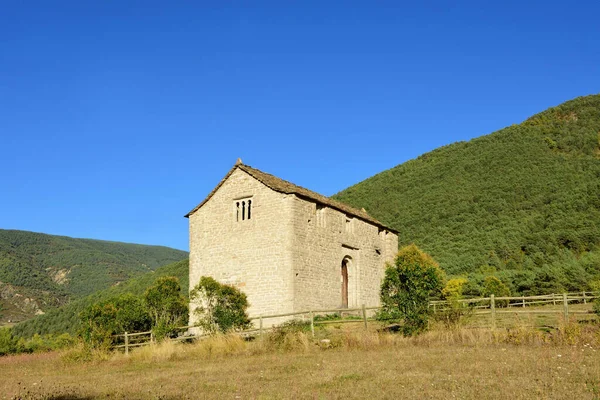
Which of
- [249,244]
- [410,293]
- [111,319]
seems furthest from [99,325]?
[410,293]

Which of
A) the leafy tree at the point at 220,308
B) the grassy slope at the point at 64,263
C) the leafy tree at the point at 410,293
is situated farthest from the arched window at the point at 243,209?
the grassy slope at the point at 64,263

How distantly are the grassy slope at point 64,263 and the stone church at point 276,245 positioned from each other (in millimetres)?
88967

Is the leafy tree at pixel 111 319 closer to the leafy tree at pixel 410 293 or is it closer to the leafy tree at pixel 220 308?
the leafy tree at pixel 220 308

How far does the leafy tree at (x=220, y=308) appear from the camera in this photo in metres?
23.3

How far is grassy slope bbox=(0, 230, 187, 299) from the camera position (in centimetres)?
11056

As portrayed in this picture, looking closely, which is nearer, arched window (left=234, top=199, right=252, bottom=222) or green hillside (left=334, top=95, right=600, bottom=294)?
arched window (left=234, top=199, right=252, bottom=222)

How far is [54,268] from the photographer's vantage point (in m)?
129

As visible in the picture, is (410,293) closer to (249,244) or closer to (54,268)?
(249,244)

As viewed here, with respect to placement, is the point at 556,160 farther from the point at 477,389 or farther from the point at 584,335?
the point at 477,389

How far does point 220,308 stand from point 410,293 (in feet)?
28.6

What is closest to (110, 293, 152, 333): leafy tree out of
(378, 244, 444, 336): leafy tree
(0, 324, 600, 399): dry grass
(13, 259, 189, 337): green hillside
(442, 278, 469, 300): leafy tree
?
(0, 324, 600, 399): dry grass

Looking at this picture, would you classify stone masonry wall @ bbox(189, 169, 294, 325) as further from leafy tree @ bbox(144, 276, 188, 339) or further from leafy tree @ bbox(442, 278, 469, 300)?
leafy tree @ bbox(442, 278, 469, 300)

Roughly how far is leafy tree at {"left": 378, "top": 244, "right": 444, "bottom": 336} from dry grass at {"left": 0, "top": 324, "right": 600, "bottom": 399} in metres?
1.01

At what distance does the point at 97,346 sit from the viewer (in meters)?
22.8
